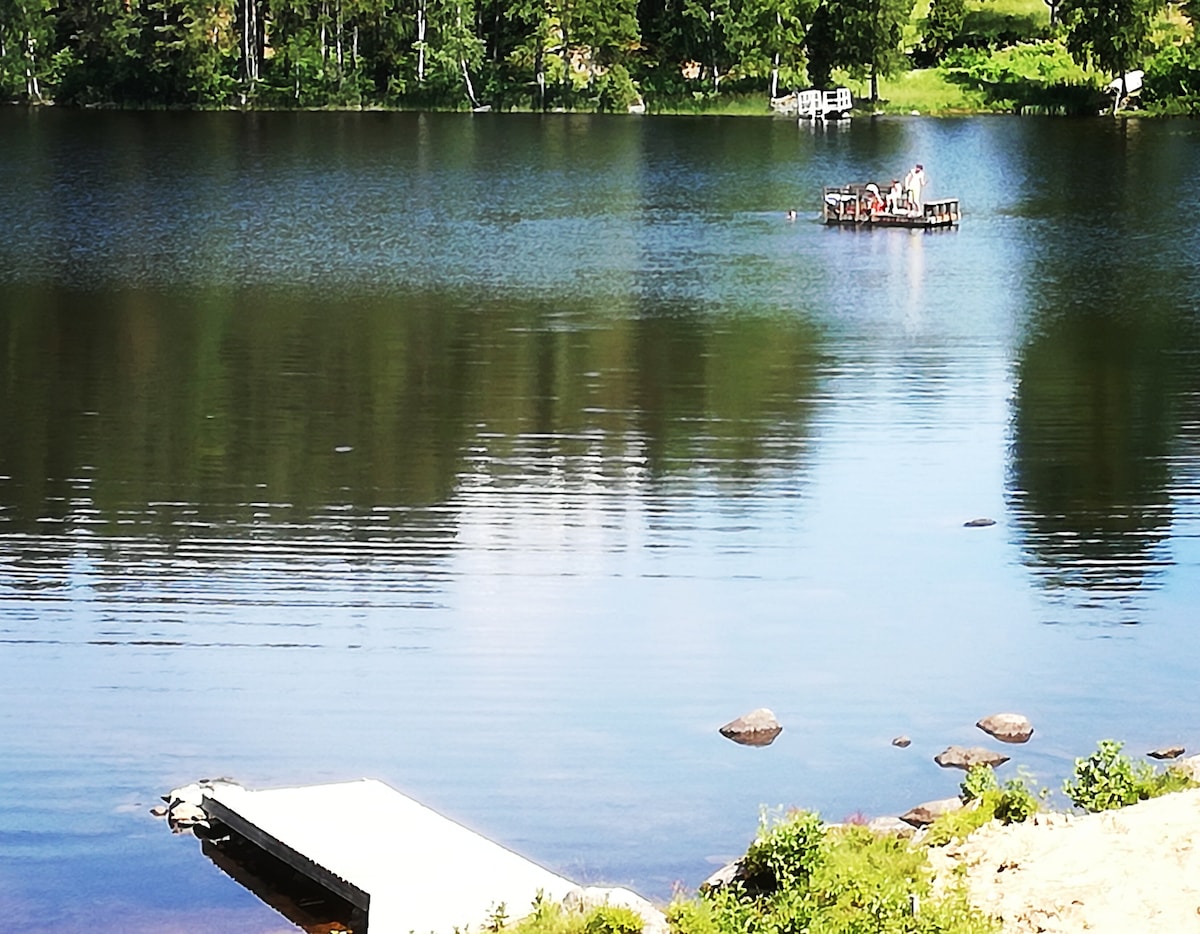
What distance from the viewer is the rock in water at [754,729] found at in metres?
17.8

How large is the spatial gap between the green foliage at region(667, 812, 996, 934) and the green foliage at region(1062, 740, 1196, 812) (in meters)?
1.61

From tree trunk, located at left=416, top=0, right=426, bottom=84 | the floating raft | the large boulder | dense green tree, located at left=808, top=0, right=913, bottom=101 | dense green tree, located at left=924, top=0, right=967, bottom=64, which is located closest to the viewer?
the large boulder

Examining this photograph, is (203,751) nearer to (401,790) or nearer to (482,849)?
(401,790)

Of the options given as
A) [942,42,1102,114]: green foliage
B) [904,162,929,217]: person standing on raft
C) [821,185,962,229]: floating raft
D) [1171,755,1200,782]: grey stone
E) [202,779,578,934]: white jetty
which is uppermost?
[942,42,1102,114]: green foliage

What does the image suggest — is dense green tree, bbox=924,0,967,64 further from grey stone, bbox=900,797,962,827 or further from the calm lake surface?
grey stone, bbox=900,797,962,827

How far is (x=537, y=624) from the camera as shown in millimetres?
20969

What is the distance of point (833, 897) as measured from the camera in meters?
12.4

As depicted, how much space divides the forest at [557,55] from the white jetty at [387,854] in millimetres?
103119

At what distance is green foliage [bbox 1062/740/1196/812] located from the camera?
1426 cm

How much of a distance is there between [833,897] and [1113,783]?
301 cm

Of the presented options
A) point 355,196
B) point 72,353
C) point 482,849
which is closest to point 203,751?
point 482,849

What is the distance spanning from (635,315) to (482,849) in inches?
1113

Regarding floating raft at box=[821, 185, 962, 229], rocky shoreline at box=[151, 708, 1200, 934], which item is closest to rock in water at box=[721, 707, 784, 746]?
rocky shoreline at box=[151, 708, 1200, 934]

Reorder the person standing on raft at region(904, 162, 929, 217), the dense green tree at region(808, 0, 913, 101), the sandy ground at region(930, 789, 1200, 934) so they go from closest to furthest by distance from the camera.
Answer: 1. the sandy ground at region(930, 789, 1200, 934)
2. the person standing on raft at region(904, 162, 929, 217)
3. the dense green tree at region(808, 0, 913, 101)
